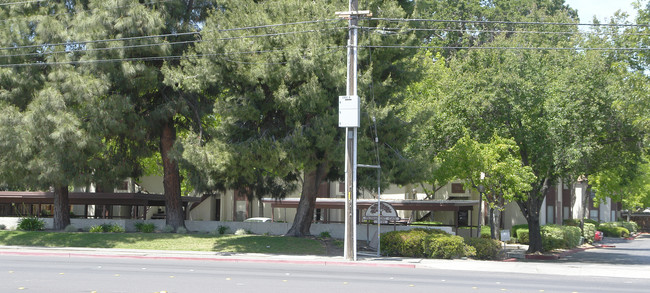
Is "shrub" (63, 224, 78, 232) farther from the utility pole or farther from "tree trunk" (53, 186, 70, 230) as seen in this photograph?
the utility pole

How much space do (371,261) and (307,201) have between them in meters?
6.97

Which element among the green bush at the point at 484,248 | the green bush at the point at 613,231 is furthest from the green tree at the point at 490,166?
Answer: the green bush at the point at 613,231

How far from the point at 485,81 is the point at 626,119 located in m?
6.31

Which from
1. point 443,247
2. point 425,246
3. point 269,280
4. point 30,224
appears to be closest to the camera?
point 269,280

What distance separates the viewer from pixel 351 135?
22500 millimetres

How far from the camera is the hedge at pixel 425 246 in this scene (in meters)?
24.6

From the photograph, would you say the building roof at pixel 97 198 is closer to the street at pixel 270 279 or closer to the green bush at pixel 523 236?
the street at pixel 270 279

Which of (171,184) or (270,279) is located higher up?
(171,184)

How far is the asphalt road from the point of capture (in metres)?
13.7

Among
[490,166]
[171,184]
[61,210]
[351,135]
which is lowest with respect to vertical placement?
[61,210]

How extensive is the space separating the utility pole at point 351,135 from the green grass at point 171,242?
315 cm

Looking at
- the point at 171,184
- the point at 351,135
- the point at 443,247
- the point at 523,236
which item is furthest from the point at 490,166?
the point at 171,184

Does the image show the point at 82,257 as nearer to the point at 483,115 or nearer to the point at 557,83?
the point at 483,115

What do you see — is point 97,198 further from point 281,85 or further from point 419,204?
point 281,85
